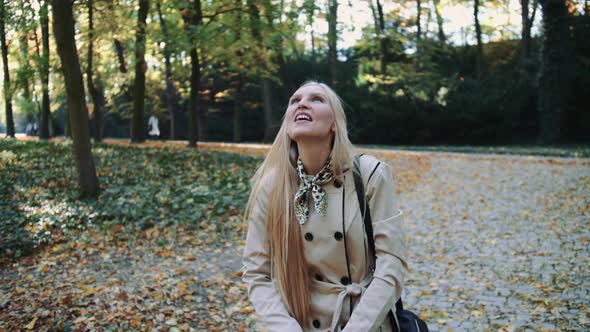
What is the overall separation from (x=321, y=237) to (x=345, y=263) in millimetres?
161

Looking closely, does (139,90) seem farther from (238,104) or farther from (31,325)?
(31,325)

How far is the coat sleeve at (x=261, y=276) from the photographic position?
2.26 metres

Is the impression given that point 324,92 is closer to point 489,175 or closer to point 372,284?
point 372,284

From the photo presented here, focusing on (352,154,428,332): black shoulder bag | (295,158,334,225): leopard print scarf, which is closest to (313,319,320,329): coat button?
(352,154,428,332): black shoulder bag

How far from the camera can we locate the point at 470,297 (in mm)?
5605

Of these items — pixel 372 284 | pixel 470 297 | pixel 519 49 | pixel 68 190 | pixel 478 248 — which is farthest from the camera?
pixel 519 49

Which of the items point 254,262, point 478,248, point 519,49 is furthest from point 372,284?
point 519,49

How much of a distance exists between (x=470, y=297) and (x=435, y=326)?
0.95 m

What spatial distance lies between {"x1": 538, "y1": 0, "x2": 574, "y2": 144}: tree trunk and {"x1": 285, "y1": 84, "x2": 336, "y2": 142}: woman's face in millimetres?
24102

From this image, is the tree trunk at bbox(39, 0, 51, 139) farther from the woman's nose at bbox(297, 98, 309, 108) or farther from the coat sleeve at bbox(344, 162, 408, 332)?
the coat sleeve at bbox(344, 162, 408, 332)

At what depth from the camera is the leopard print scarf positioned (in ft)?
7.51

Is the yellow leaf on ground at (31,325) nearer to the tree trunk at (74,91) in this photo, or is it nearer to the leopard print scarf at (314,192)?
the leopard print scarf at (314,192)

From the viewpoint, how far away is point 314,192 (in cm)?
230

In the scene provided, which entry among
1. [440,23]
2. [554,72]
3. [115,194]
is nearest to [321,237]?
[115,194]
